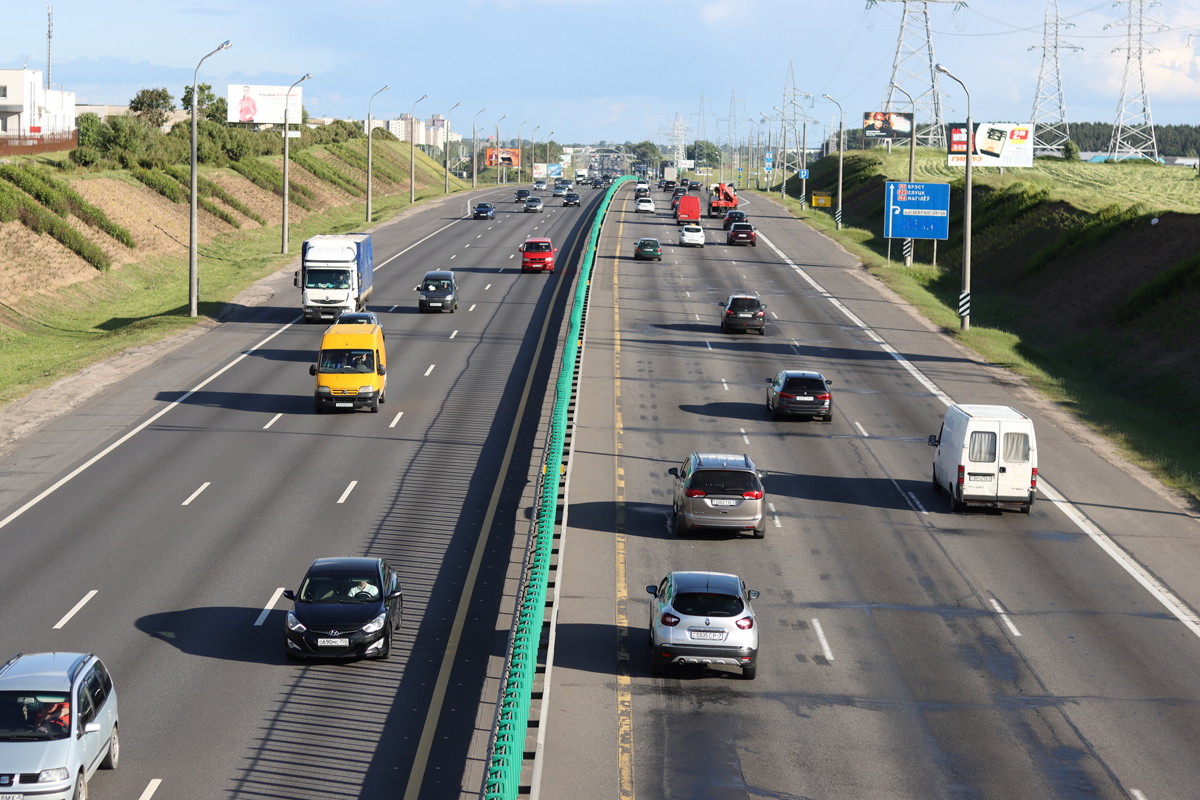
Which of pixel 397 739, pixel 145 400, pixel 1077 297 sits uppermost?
pixel 1077 297

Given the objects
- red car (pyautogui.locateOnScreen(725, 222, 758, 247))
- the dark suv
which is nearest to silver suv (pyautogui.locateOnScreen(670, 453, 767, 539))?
the dark suv

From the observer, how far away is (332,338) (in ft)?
136

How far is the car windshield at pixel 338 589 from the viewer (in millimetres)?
22172

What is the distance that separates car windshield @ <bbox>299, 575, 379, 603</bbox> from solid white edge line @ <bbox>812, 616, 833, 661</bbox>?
24.2 ft

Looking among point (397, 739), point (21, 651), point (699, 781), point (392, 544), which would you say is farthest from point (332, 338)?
point (699, 781)

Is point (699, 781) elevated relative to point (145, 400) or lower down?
lower down

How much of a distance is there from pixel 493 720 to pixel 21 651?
26.7 ft

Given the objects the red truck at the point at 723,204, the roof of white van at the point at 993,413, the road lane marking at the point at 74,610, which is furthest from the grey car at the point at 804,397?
the red truck at the point at 723,204

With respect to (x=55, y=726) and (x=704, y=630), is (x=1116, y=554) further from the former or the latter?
(x=55, y=726)

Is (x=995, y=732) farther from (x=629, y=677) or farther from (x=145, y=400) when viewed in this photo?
(x=145, y=400)

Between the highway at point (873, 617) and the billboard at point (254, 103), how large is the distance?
4171 inches

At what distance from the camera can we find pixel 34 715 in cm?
1594

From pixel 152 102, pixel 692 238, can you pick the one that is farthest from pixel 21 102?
pixel 692 238

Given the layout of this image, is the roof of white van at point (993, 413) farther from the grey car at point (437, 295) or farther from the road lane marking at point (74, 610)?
the grey car at point (437, 295)
